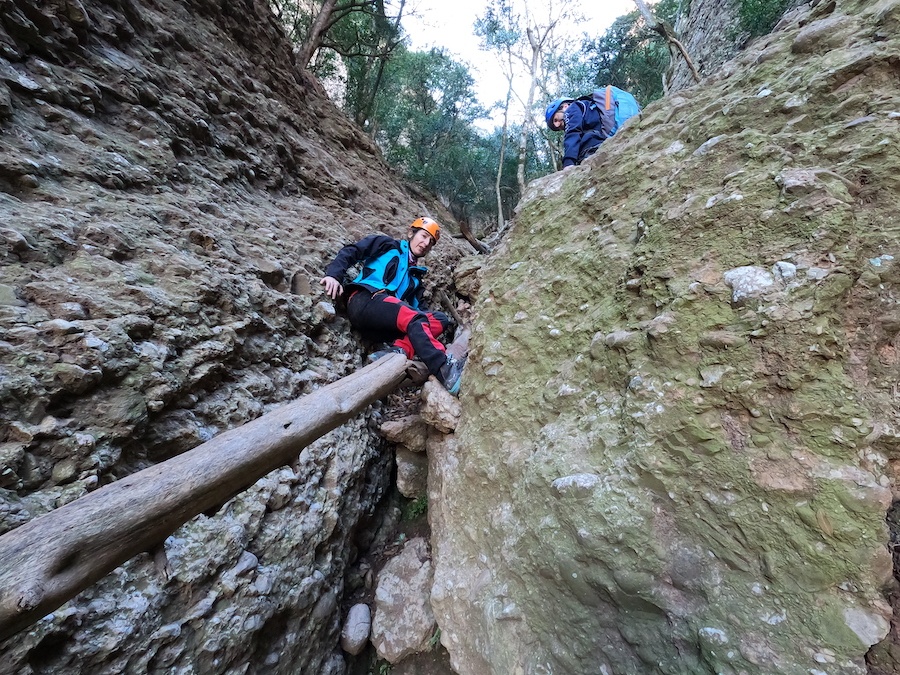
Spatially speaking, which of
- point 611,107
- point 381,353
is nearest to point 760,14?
point 611,107

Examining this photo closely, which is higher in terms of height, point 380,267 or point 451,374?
point 380,267

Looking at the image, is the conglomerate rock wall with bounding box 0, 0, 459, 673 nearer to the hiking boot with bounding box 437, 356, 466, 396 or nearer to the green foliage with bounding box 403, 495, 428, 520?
the green foliage with bounding box 403, 495, 428, 520

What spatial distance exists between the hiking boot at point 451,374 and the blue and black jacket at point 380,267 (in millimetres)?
1155

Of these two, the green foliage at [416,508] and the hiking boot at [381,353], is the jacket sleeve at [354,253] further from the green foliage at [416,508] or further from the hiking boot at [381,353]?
the green foliage at [416,508]

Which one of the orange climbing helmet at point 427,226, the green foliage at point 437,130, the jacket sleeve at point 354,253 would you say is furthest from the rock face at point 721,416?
the green foliage at point 437,130

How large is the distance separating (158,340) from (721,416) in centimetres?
294

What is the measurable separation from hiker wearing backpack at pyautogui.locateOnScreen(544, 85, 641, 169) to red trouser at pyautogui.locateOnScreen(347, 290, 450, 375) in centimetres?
276

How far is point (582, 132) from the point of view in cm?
449

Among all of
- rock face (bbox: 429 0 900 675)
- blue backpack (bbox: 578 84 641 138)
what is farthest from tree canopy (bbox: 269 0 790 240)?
rock face (bbox: 429 0 900 675)

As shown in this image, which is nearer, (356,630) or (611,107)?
(356,630)

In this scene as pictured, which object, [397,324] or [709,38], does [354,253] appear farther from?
[709,38]

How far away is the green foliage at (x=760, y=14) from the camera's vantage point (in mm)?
5688

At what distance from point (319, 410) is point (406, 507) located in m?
1.54

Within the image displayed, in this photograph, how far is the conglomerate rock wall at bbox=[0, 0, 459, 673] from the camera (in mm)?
1612
